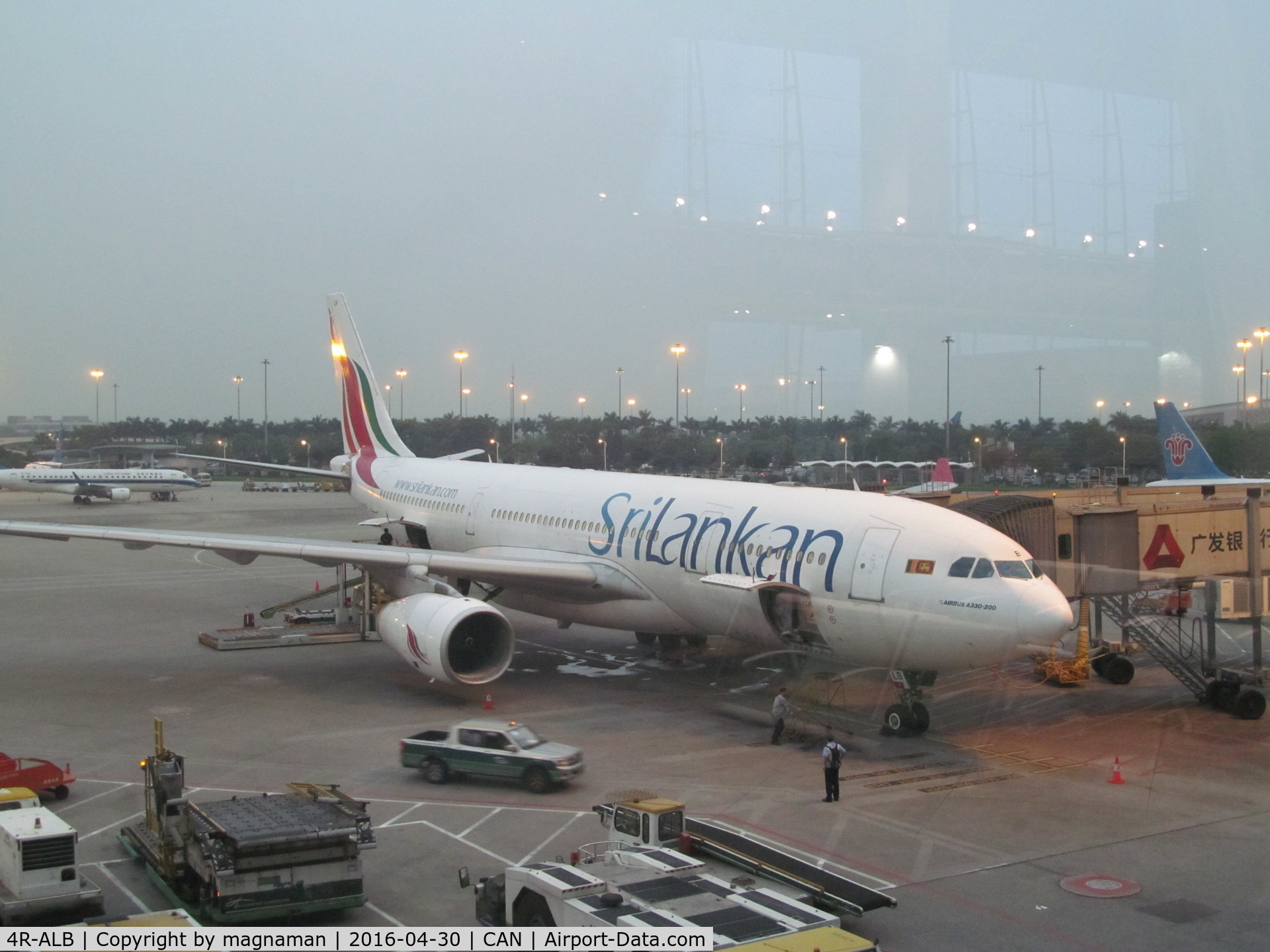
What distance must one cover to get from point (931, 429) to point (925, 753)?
26.2 meters

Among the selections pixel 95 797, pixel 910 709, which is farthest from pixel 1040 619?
pixel 95 797

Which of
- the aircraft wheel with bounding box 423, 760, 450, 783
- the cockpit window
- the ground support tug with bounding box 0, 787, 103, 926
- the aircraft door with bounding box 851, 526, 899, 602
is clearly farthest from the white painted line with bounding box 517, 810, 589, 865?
the cockpit window

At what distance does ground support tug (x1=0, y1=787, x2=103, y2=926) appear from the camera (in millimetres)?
10398

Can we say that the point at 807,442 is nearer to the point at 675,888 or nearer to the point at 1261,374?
the point at 1261,374

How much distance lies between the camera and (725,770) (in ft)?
55.7

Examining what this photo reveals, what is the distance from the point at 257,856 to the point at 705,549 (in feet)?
37.0

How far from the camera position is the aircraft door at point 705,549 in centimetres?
2072

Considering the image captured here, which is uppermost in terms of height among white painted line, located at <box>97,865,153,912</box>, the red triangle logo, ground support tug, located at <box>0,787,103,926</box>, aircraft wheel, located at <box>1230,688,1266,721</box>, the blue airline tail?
the blue airline tail

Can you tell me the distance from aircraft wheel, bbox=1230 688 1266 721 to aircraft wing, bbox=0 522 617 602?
36.9 ft

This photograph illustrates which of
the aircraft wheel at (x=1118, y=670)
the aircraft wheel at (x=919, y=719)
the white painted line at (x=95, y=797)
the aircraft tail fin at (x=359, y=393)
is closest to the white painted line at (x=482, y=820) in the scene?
the white painted line at (x=95, y=797)

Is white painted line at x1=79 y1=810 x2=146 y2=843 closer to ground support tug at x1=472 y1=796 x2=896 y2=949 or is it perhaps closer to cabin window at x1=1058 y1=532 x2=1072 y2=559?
ground support tug at x1=472 y1=796 x2=896 y2=949

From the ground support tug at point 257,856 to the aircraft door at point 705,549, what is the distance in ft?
31.2

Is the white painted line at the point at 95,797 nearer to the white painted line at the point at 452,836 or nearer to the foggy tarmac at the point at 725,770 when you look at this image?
the foggy tarmac at the point at 725,770

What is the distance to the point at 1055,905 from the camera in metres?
11.8
